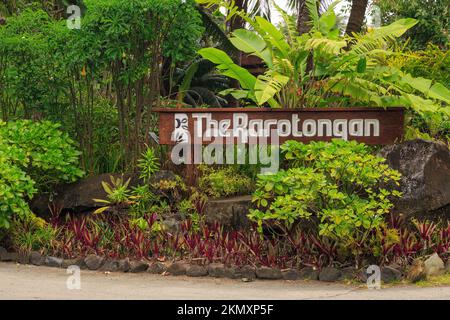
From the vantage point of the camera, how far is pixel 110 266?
1008 cm

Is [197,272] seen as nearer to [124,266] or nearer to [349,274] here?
[124,266]

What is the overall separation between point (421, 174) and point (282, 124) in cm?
207

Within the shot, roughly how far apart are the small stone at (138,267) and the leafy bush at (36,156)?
1.68 meters

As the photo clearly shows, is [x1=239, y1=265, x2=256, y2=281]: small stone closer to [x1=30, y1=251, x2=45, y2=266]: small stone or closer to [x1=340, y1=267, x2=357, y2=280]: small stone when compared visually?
[x1=340, y1=267, x2=357, y2=280]: small stone

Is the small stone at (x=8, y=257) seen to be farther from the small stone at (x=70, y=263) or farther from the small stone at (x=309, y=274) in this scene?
the small stone at (x=309, y=274)

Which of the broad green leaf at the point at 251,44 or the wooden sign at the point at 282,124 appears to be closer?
the wooden sign at the point at 282,124

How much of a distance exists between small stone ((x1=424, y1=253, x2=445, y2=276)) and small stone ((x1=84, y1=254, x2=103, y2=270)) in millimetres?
3839

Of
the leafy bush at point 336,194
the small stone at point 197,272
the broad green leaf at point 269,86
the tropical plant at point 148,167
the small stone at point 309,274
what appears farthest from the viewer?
the tropical plant at point 148,167

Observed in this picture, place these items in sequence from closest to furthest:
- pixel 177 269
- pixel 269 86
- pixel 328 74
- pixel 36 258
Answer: pixel 177 269
pixel 36 258
pixel 269 86
pixel 328 74

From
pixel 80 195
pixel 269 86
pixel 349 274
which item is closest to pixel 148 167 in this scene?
pixel 80 195

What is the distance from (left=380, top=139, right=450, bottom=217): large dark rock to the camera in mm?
10016

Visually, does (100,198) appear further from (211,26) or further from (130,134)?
(211,26)

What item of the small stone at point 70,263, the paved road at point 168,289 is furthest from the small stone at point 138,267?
the small stone at point 70,263

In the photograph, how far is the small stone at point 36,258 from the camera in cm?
1048
